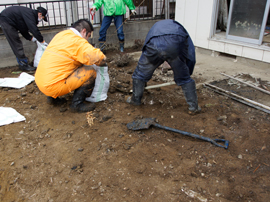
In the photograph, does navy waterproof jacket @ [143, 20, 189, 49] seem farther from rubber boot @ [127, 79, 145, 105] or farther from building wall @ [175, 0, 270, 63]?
building wall @ [175, 0, 270, 63]

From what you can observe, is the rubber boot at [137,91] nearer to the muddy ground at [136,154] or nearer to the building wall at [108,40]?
the muddy ground at [136,154]

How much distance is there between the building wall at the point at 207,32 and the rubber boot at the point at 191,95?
249 centimetres

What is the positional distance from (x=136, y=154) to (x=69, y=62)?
5.42 feet

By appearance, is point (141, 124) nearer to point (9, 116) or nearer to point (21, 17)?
point (9, 116)

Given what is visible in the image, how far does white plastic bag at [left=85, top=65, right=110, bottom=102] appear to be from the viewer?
3572mm

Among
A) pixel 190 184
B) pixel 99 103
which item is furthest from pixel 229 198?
pixel 99 103

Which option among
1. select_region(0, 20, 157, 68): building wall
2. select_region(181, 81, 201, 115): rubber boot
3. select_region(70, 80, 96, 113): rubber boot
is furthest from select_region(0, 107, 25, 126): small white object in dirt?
select_region(0, 20, 157, 68): building wall

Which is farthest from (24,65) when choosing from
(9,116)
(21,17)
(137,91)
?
(137,91)

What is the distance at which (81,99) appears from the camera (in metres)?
3.55

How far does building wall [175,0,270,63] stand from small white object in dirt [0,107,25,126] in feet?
15.2

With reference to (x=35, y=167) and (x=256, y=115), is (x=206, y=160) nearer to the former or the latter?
(x=256, y=115)

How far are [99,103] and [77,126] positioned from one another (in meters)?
0.67

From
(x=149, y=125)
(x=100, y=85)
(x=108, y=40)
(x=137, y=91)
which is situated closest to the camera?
(x=149, y=125)

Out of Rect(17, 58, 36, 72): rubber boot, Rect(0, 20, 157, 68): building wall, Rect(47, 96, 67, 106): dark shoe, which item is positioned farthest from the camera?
Rect(0, 20, 157, 68): building wall
